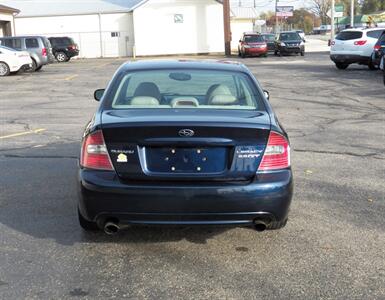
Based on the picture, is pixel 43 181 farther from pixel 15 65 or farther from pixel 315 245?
pixel 15 65

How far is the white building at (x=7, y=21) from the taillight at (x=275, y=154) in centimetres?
4112

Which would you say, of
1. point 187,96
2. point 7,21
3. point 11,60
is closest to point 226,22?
point 7,21

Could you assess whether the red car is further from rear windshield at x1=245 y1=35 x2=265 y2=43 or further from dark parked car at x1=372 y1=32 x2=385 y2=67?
dark parked car at x1=372 y1=32 x2=385 y2=67

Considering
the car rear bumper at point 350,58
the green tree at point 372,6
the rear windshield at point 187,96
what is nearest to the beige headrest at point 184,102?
the rear windshield at point 187,96

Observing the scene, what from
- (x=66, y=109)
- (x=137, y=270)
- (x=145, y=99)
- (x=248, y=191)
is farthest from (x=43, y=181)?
(x=66, y=109)

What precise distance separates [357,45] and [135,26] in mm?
24801

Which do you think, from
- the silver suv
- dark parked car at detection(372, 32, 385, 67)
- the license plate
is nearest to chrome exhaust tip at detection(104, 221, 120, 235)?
the license plate

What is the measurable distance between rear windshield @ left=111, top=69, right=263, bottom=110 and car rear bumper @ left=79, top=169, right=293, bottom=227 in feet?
2.79

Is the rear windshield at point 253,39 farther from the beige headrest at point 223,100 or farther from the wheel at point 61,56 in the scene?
the beige headrest at point 223,100

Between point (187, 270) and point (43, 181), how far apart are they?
10.2ft

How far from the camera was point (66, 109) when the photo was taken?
14.2 metres

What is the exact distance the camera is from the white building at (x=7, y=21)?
4241cm

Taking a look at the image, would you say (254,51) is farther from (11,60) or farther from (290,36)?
(11,60)

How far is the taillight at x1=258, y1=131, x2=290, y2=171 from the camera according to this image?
4.36 m
